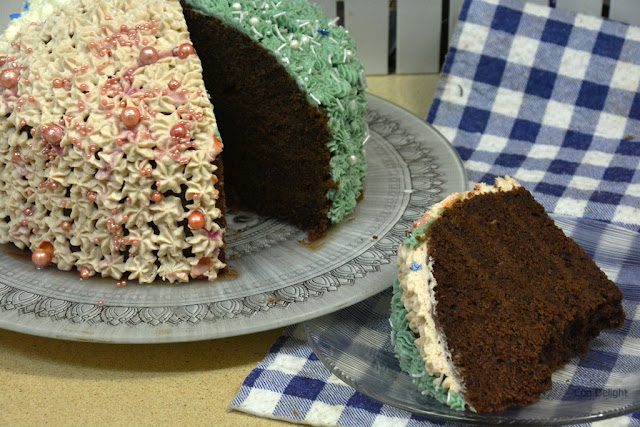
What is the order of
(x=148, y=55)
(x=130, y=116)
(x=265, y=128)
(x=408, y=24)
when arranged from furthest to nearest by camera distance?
(x=408, y=24) < (x=265, y=128) < (x=148, y=55) < (x=130, y=116)

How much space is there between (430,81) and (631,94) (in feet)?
3.41

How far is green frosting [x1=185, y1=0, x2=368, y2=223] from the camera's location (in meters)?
2.89

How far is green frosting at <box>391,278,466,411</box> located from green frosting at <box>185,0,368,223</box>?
2.10 feet

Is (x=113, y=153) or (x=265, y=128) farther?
(x=265, y=128)

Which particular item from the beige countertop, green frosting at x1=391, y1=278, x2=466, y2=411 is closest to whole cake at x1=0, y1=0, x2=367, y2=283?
the beige countertop

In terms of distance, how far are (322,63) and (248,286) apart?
0.85 m

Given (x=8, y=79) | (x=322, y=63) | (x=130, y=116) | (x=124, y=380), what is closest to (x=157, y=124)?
(x=130, y=116)

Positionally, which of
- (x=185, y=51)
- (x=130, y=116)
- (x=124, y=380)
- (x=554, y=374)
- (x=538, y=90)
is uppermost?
(x=185, y=51)

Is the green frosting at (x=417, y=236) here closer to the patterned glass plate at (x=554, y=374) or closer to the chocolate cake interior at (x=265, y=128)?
the patterned glass plate at (x=554, y=374)

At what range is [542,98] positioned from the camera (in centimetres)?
412

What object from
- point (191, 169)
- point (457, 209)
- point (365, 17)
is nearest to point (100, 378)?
point (191, 169)

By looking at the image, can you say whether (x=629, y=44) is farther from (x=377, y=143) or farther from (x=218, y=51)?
(x=218, y=51)

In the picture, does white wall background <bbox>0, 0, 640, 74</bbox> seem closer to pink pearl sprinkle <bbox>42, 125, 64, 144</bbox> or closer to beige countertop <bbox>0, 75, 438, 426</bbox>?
pink pearl sprinkle <bbox>42, 125, 64, 144</bbox>

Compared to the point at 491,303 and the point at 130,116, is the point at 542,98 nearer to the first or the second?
the point at 491,303
